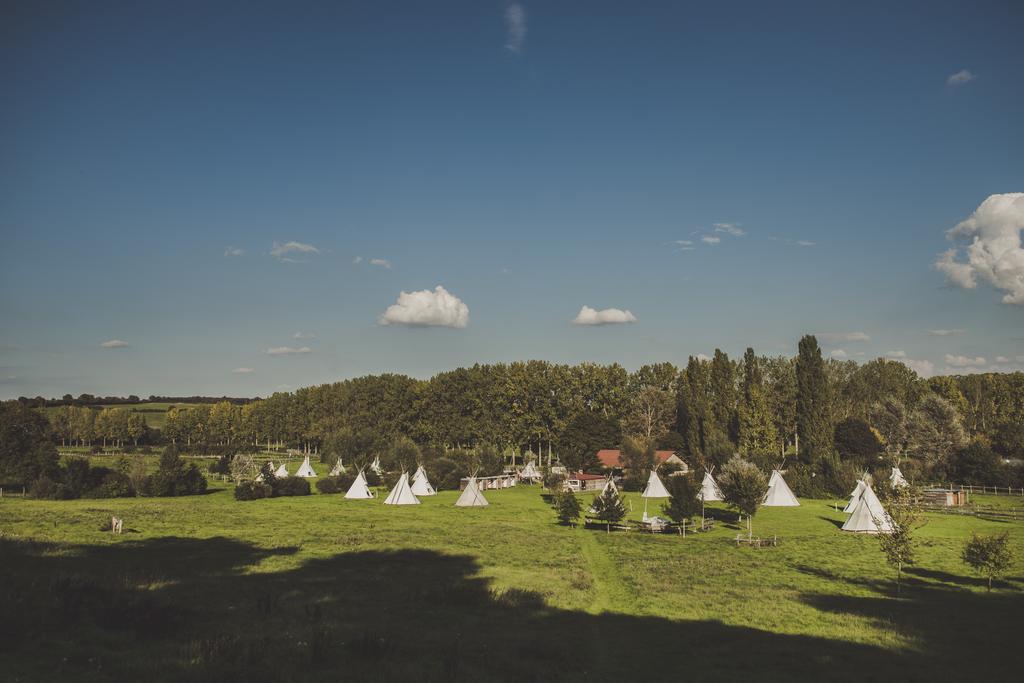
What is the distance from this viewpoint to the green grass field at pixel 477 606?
15227mm

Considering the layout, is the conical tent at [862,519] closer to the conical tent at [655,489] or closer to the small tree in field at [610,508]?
the small tree in field at [610,508]

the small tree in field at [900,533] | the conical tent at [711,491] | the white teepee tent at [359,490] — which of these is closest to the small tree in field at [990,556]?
the small tree in field at [900,533]

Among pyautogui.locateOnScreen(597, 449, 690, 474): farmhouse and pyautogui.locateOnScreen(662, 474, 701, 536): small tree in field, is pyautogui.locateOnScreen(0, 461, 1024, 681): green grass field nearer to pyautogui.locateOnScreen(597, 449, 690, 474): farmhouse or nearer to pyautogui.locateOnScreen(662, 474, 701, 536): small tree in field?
pyautogui.locateOnScreen(662, 474, 701, 536): small tree in field

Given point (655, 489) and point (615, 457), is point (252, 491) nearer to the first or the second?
point (655, 489)

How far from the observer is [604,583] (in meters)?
28.6

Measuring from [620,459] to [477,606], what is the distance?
206ft

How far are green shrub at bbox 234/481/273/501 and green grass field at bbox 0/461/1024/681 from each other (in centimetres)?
1942

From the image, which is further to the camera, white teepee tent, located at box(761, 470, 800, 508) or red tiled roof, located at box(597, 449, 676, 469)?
red tiled roof, located at box(597, 449, 676, 469)

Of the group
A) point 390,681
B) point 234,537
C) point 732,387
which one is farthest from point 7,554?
point 732,387

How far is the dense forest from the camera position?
76.6 meters

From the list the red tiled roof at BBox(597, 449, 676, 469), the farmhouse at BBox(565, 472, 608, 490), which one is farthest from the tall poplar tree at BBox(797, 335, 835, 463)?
the farmhouse at BBox(565, 472, 608, 490)

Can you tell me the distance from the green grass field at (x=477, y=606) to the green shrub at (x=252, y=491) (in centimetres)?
1942

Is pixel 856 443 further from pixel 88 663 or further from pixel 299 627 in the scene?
pixel 88 663

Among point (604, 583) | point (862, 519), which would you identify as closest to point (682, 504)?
point (862, 519)
